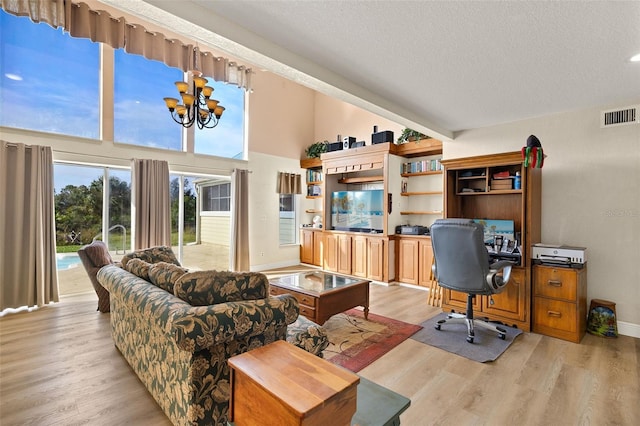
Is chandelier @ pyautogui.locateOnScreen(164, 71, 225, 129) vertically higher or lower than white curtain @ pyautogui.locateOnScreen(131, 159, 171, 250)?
higher

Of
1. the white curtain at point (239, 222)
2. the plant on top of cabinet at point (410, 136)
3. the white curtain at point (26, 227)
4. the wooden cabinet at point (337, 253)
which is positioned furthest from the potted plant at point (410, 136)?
the white curtain at point (26, 227)

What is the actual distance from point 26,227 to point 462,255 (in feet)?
17.4

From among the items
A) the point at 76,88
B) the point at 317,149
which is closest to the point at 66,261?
the point at 76,88

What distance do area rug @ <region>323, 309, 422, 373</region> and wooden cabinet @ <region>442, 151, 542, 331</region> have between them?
0.99m

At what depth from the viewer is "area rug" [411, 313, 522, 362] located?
277cm

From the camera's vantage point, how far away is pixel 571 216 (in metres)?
3.56

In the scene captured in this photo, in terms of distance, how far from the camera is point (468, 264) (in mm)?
3010

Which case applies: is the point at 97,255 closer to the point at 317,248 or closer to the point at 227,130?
the point at 227,130

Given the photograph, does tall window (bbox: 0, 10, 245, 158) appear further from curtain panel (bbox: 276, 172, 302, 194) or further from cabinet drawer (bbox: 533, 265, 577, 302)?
cabinet drawer (bbox: 533, 265, 577, 302)

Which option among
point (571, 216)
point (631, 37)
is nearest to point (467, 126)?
point (571, 216)

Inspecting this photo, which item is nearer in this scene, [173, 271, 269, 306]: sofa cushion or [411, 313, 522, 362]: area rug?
[173, 271, 269, 306]: sofa cushion

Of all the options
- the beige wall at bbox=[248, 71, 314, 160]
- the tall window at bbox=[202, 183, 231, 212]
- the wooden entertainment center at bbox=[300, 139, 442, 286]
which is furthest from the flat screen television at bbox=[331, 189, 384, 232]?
the tall window at bbox=[202, 183, 231, 212]

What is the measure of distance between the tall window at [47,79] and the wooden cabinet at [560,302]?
623 centimetres

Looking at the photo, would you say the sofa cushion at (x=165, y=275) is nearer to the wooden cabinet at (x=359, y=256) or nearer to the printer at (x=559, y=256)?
the printer at (x=559, y=256)
